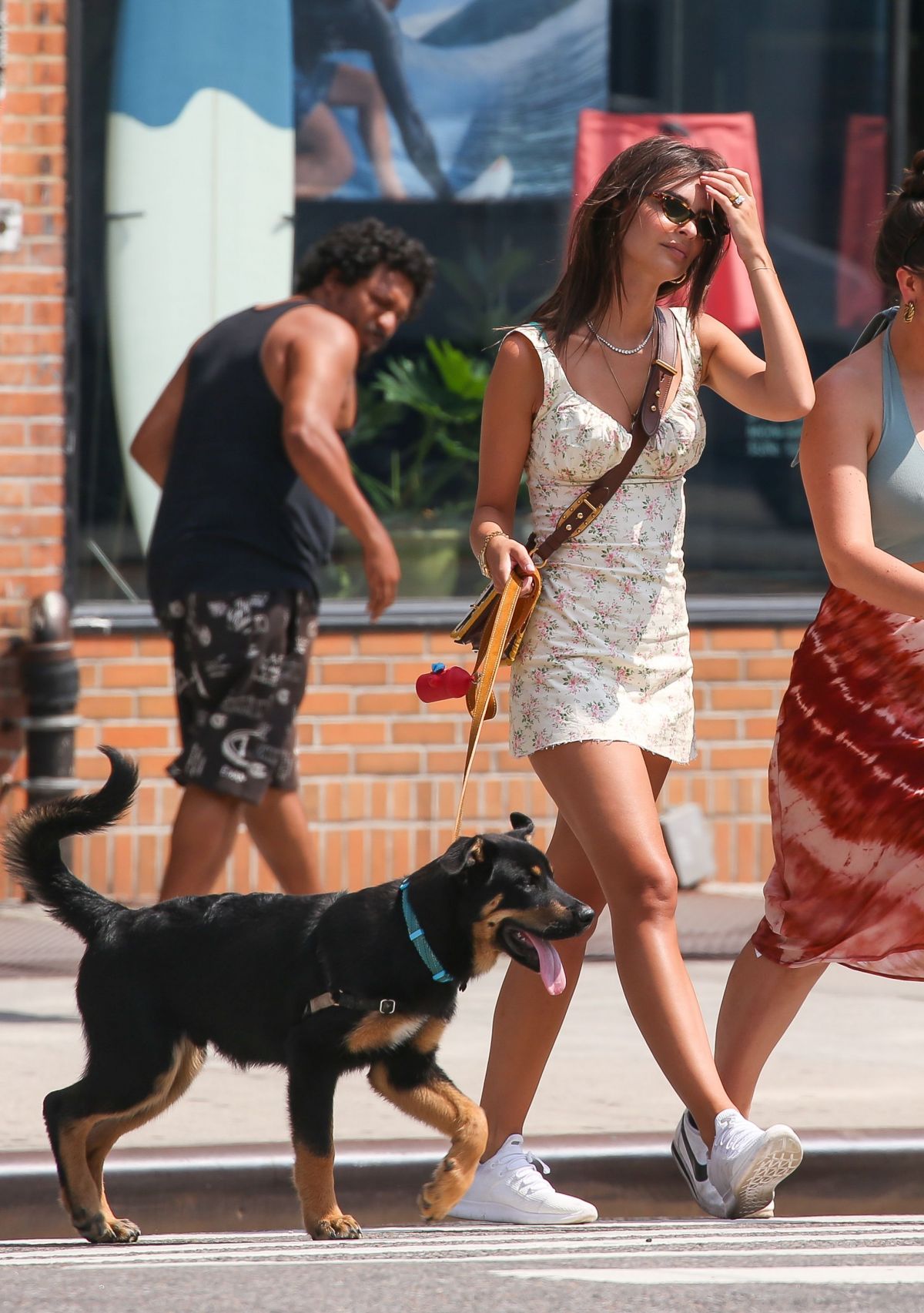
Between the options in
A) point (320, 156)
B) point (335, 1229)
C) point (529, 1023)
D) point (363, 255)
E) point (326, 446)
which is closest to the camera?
point (335, 1229)

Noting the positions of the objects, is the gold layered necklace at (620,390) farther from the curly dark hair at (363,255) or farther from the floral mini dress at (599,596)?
the curly dark hair at (363,255)

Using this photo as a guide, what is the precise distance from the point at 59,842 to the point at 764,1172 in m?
1.48

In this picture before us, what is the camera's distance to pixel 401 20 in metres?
7.72

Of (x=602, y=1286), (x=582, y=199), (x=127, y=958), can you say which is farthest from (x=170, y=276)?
(x=602, y=1286)

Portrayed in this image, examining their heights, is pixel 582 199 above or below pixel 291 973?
above

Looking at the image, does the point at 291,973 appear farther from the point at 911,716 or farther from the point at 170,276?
the point at 170,276

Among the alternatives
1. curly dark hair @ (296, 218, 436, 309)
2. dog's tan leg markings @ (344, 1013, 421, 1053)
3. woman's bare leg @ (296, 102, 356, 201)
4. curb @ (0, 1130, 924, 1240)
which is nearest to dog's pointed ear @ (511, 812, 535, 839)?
dog's tan leg markings @ (344, 1013, 421, 1053)

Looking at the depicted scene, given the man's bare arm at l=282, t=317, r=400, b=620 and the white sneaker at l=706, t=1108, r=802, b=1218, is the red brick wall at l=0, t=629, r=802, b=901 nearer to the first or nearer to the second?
the man's bare arm at l=282, t=317, r=400, b=620

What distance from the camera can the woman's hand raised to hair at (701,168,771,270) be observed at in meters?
4.14

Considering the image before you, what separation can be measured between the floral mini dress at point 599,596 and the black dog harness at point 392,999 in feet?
1.52

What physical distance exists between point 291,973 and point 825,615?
1.27m

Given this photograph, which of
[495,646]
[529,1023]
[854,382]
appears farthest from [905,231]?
[529,1023]

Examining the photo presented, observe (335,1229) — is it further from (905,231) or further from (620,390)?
(905,231)

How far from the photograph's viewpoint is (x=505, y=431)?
4.18 m
